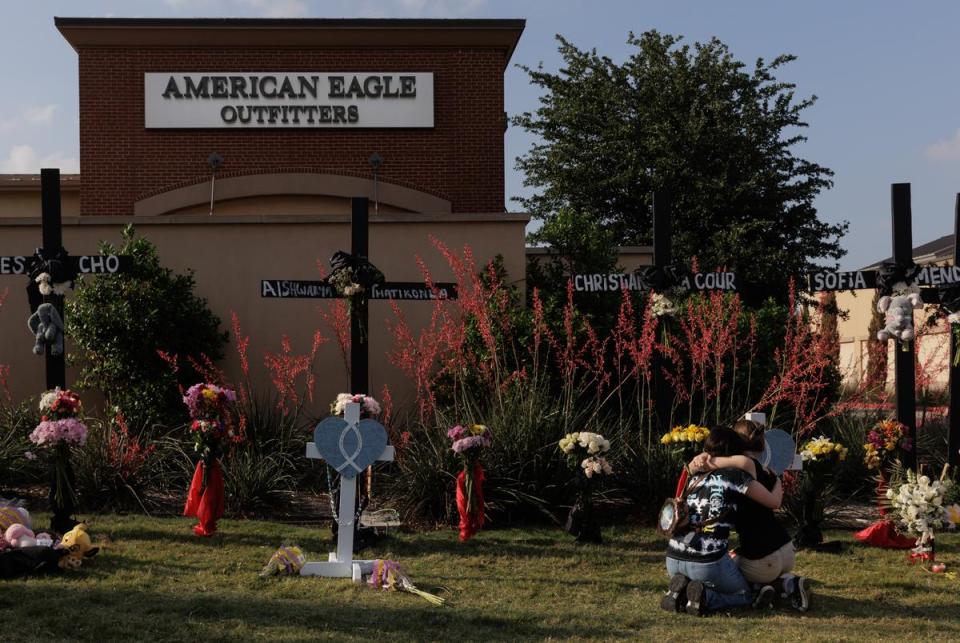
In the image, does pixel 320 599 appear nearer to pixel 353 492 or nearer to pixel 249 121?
pixel 353 492

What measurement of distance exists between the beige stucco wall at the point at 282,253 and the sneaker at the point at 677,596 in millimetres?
6405

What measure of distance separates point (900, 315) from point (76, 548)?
7162 millimetres

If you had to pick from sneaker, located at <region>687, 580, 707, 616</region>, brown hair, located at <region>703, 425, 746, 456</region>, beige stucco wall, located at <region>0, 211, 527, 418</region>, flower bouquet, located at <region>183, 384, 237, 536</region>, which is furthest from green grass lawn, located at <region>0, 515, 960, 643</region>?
beige stucco wall, located at <region>0, 211, 527, 418</region>

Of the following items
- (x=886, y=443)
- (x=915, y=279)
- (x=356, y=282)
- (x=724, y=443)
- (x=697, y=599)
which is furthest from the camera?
(x=915, y=279)

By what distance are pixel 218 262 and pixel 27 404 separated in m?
2.79

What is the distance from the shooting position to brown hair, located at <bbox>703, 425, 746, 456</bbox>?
6.71m

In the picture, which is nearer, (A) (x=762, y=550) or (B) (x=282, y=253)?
(A) (x=762, y=550)

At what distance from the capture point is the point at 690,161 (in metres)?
23.3

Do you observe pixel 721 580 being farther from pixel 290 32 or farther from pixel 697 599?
pixel 290 32

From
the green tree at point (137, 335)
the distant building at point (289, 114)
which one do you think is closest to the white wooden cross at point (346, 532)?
the green tree at point (137, 335)

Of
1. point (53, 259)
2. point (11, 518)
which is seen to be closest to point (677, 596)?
point (11, 518)

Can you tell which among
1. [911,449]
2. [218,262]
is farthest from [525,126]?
[911,449]

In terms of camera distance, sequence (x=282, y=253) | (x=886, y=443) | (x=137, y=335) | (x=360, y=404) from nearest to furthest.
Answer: (x=360, y=404) < (x=886, y=443) < (x=137, y=335) < (x=282, y=253)

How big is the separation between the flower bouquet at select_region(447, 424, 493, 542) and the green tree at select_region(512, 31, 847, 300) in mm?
14219
